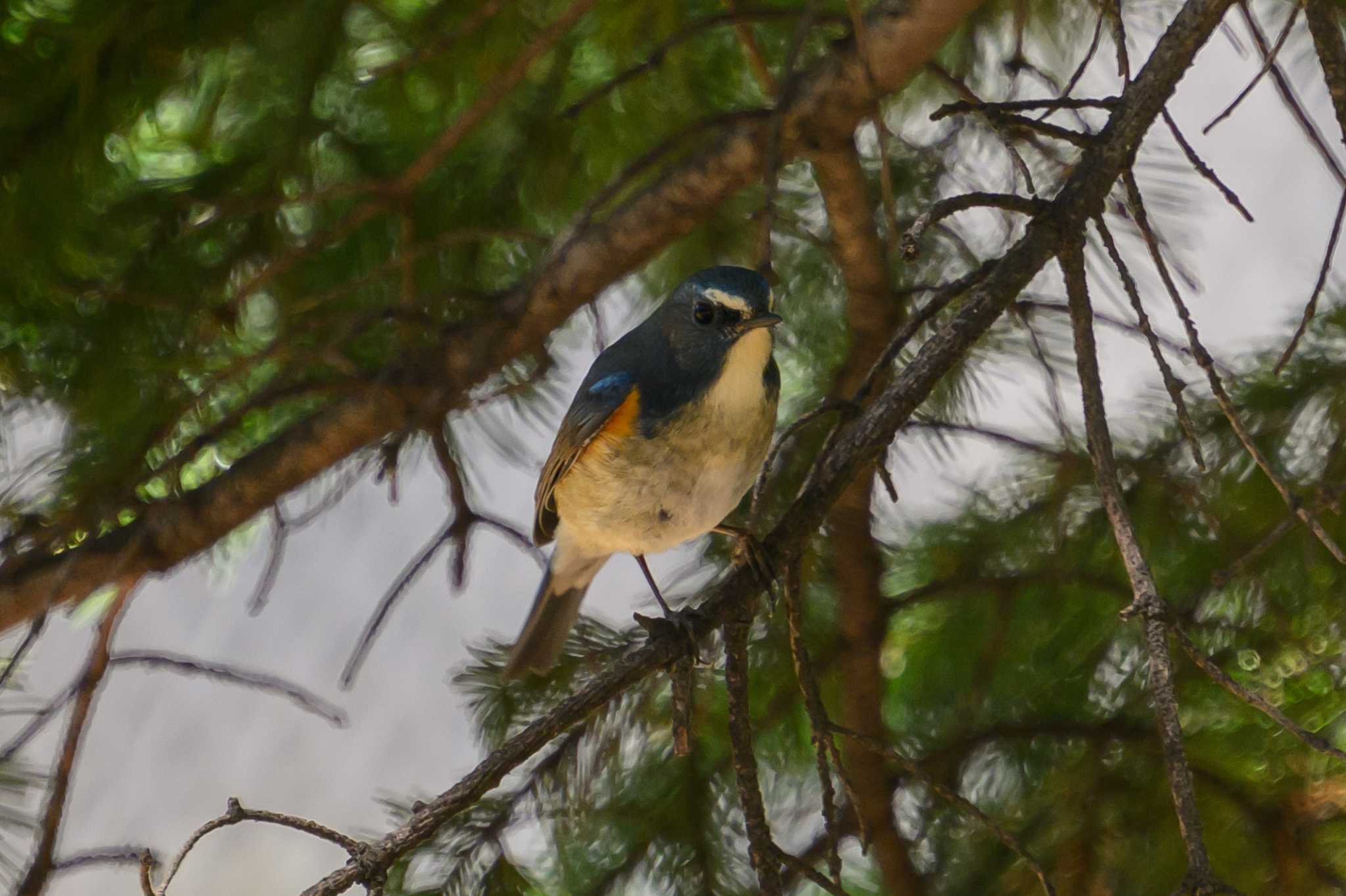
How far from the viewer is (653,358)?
151 centimetres

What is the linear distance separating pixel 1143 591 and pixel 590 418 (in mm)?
780

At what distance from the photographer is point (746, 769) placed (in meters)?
0.98

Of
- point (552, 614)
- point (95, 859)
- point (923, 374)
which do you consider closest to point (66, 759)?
point (95, 859)

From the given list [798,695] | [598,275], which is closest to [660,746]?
[798,695]

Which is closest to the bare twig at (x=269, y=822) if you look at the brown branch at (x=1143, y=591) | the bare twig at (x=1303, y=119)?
the brown branch at (x=1143, y=591)

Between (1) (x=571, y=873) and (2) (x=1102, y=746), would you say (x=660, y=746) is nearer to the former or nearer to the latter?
(1) (x=571, y=873)

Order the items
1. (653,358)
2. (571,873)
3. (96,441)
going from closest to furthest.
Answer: (653,358)
(571,873)
(96,441)

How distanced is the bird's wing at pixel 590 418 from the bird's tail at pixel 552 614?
10.0 inches

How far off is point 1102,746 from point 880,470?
71 cm

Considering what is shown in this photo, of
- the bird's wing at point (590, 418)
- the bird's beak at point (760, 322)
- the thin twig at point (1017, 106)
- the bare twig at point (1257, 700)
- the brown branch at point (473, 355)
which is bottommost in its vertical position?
the bare twig at point (1257, 700)

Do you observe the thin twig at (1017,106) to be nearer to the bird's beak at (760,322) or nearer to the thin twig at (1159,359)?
the thin twig at (1159,359)

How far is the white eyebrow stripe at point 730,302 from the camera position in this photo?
1402 mm

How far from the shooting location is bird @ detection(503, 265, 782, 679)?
1429mm

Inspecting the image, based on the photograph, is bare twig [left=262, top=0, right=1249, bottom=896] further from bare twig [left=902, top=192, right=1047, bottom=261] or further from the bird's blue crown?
the bird's blue crown
